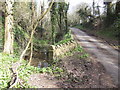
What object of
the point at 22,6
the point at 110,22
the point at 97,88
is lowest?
the point at 97,88

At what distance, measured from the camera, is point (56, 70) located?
704 cm

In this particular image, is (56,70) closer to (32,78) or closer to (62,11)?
(32,78)

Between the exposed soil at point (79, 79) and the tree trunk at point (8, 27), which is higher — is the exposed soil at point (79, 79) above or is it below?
below

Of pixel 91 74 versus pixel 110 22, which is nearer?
pixel 91 74

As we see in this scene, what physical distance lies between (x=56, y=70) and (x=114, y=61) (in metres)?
3.96

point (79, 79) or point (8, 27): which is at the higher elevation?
point (8, 27)

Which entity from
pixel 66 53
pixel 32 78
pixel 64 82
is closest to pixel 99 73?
pixel 64 82

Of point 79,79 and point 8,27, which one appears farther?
point 8,27

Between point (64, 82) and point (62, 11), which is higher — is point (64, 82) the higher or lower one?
the lower one

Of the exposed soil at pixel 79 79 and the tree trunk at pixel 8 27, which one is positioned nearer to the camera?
the exposed soil at pixel 79 79

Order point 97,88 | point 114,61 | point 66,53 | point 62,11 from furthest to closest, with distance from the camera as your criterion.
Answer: point 62,11 < point 66,53 < point 114,61 < point 97,88

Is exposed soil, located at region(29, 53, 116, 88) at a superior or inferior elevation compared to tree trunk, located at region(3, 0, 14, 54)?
inferior

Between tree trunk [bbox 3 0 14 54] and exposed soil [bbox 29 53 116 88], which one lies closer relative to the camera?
exposed soil [bbox 29 53 116 88]

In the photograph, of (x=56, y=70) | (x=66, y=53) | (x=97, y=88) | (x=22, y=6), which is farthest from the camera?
(x=22, y=6)
